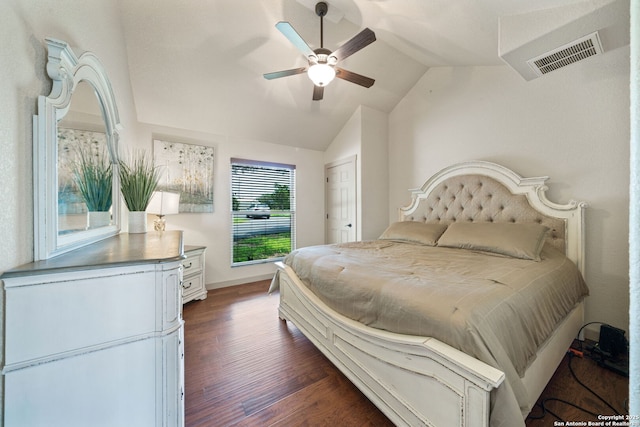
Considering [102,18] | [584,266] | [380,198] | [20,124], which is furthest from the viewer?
[380,198]

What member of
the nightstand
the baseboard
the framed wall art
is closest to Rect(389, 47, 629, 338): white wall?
the baseboard

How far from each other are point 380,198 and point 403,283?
8.13 feet

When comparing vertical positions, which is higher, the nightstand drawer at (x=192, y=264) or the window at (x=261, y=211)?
the window at (x=261, y=211)

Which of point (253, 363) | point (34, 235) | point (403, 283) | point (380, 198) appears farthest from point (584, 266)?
point (34, 235)

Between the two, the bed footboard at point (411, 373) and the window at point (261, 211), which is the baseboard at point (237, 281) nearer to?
the window at point (261, 211)

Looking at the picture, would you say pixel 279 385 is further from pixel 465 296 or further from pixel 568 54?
pixel 568 54

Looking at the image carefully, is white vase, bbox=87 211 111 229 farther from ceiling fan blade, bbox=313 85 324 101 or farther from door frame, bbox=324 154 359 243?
door frame, bbox=324 154 359 243

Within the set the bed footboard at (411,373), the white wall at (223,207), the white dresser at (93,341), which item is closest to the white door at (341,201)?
the white wall at (223,207)

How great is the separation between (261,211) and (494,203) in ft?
9.65

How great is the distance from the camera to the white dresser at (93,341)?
77 cm

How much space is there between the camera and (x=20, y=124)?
0.90 m

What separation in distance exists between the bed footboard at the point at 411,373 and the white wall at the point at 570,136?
1.96m

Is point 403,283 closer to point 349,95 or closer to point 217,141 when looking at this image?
point 349,95

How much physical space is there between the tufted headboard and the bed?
0.01 metres
